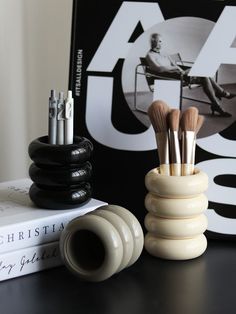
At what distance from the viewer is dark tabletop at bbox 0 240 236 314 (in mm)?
534

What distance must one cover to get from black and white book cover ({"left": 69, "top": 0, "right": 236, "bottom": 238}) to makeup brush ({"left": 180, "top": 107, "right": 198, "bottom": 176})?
60 mm

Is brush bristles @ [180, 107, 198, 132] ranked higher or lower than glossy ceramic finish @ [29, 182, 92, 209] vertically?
higher

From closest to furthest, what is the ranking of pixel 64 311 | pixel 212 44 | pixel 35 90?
pixel 64 311 < pixel 212 44 < pixel 35 90

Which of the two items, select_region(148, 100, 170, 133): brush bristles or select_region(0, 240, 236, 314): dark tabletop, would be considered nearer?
select_region(0, 240, 236, 314): dark tabletop

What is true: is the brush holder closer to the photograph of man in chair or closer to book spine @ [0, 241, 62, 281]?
book spine @ [0, 241, 62, 281]

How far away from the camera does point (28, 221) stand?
1.92ft

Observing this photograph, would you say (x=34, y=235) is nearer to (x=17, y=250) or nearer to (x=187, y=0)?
(x=17, y=250)

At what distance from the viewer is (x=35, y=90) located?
878 millimetres

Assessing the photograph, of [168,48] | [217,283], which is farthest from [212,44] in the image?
[217,283]

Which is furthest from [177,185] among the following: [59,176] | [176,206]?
[59,176]

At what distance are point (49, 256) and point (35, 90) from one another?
1.12 feet

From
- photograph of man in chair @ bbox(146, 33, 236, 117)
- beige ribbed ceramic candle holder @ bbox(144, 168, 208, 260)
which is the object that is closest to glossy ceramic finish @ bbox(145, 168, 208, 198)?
beige ribbed ceramic candle holder @ bbox(144, 168, 208, 260)

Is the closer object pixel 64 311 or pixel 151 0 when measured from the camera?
pixel 64 311

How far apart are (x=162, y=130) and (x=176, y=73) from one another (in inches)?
3.8
